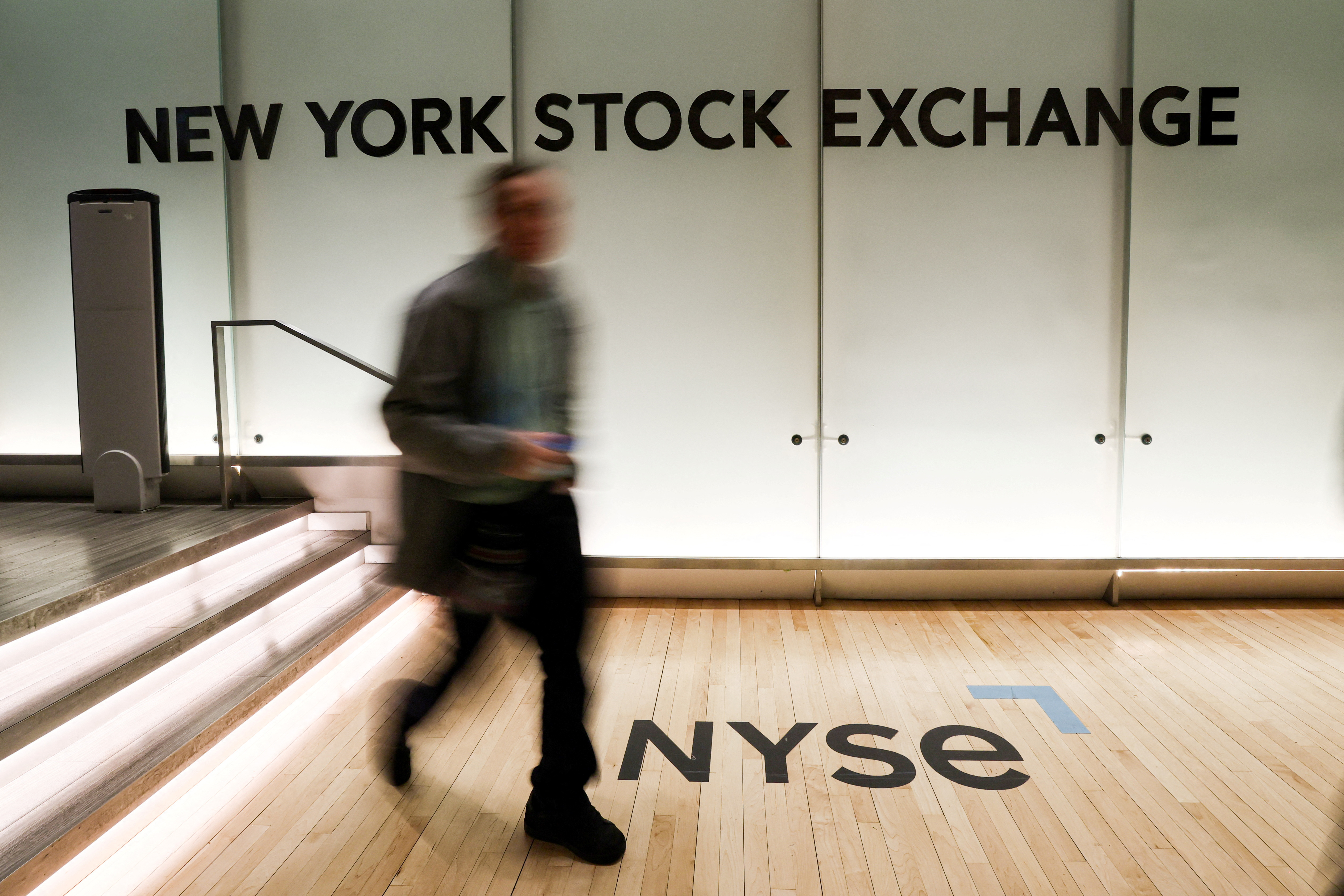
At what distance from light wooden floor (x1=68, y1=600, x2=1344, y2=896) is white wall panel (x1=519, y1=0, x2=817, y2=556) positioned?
752mm

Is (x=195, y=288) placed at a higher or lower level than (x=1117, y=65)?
lower

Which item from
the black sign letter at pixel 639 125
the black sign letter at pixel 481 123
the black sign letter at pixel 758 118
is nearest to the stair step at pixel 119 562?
the black sign letter at pixel 481 123

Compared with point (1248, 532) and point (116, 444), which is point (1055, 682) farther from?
Answer: point (116, 444)

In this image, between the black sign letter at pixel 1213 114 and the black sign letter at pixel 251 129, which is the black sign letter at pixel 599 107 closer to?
the black sign letter at pixel 251 129

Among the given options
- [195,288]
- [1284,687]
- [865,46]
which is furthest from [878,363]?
[195,288]

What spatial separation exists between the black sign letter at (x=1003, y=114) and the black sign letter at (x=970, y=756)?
2818mm

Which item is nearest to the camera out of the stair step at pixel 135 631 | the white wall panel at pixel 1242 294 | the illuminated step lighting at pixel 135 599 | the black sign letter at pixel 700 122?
the stair step at pixel 135 631

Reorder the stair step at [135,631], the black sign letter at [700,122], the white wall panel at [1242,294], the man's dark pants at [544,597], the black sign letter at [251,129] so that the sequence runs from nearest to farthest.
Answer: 1. the man's dark pants at [544,597]
2. the stair step at [135,631]
3. the white wall panel at [1242,294]
4. the black sign letter at [700,122]
5. the black sign letter at [251,129]

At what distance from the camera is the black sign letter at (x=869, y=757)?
8.25ft

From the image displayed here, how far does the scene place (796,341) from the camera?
4.30 m

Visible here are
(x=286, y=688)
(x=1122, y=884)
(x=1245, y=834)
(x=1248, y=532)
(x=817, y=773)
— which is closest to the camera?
(x=1122, y=884)

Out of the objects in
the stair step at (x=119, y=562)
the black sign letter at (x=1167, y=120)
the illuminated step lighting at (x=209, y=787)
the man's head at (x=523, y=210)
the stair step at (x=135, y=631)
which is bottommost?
the illuminated step lighting at (x=209, y=787)

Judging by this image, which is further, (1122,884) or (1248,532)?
(1248,532)

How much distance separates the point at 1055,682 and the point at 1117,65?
292 cm
